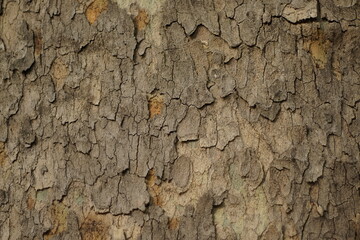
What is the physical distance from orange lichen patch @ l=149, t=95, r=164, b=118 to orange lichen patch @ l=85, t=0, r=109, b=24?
0.27 m

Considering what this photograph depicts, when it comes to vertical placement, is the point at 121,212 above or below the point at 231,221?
below

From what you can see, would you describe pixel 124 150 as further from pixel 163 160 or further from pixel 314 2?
pixel 314 2

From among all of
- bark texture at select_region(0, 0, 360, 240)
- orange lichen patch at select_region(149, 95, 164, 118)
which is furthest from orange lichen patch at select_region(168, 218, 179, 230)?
orange lichen patch at select_region(149, 95, 164, 118)

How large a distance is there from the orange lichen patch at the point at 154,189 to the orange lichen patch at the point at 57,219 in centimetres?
23

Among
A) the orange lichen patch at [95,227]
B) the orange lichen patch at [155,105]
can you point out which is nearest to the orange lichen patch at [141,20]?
the orange lichen patch at [155,105]

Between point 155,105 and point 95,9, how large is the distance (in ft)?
1.00

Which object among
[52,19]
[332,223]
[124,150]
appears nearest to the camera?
[332,223]

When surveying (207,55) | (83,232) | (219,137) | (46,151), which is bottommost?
(83,232)

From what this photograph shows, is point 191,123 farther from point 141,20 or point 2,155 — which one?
point 2,155

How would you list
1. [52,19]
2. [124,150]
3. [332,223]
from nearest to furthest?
[332,223] < [124,150] < [52,19]

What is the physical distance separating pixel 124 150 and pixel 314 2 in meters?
0.58

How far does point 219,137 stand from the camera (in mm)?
1369

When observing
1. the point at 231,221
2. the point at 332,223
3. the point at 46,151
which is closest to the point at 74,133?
the point at 46,151

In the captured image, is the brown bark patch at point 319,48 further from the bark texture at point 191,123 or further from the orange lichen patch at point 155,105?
the orange lichen patch at point 155,105
